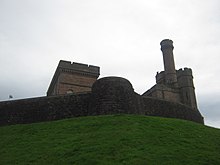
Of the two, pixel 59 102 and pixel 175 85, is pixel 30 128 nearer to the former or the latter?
pixel 59 102

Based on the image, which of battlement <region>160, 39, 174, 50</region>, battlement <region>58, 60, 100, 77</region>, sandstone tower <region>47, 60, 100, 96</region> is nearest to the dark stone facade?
sandstone tower <region>47, 60, 100, 96</region>

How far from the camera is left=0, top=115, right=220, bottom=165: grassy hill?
1095cm

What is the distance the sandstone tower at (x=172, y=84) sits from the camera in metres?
37.4

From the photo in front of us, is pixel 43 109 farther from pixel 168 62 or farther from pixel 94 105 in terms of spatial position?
pixel 168 62

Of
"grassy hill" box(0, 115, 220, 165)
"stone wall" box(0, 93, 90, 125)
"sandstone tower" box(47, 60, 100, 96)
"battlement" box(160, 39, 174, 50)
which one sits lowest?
"grassy hill" box(0, 115, 220, 165)

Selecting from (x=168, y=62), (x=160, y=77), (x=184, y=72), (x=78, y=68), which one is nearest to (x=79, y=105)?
(x=78, y=68)

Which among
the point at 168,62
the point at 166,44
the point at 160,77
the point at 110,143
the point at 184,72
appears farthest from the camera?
the point at 160,77

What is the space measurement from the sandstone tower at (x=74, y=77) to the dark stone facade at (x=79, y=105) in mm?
9626

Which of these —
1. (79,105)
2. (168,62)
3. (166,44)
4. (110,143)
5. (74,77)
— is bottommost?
(110,143)

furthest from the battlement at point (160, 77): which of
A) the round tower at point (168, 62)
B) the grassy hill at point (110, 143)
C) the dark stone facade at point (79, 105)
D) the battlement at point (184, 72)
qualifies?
the grassy hill at point (110, 143)

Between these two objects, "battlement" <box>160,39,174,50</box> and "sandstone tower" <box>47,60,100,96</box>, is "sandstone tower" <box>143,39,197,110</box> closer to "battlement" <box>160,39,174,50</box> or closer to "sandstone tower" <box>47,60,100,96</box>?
"battlement" <box>160,39,174,50</box>

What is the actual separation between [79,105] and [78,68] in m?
11.5

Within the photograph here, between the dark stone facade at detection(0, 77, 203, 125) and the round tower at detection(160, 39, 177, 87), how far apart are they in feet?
62.5

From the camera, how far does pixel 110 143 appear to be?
41.1 ft
